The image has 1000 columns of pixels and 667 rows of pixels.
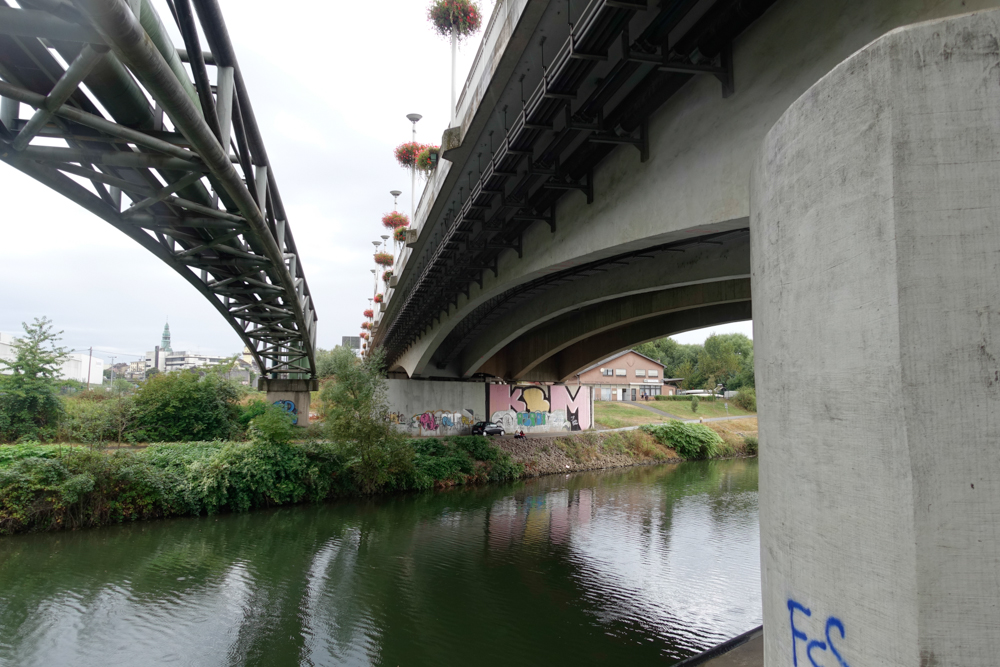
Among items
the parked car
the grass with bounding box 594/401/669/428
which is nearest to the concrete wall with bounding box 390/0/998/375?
the parked car

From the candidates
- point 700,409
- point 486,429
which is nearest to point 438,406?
point 486,429

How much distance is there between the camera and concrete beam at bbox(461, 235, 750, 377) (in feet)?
39.3

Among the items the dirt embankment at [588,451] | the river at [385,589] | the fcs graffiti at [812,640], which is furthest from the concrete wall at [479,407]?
the fcs graffiti at [812,640]

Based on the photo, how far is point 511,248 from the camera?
14398mm

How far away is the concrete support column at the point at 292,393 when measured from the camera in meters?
33.2

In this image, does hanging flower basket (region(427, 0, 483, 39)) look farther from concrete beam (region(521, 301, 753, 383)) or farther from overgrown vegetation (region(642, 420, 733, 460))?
overgrown vegetation (region(642, 420, 733, 460))

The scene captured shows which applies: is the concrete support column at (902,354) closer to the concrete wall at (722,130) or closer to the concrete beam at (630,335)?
the concrete wall at (722,130)

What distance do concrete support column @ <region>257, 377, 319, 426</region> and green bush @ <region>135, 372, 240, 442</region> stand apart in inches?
137

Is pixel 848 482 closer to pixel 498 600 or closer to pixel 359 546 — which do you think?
pixel 498 600

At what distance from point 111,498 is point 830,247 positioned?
21166 millimetres

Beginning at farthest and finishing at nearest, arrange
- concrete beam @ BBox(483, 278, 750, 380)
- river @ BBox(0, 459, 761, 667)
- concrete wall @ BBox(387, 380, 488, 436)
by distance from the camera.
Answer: concrete wall @ BBox(387, 380, 488, 436), concrete beam @ BBox(483, 278, 750, 380), river @ BBox(0, 459, 761, 667)

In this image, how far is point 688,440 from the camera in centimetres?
3912

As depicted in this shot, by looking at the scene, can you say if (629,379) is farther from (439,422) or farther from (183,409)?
(183,409)

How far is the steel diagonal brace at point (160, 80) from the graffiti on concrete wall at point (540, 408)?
28688mm
